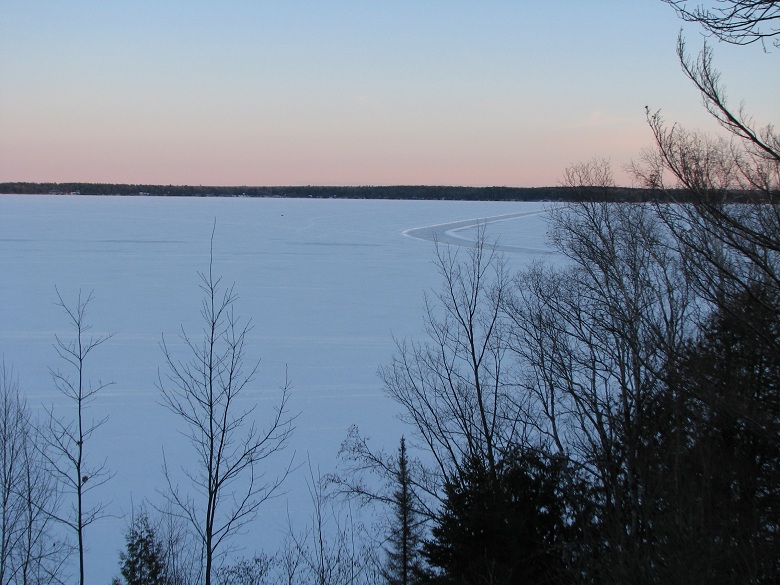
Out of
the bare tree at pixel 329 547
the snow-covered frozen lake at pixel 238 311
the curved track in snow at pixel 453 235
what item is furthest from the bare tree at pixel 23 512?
the curved track in snow at pixel 453 235

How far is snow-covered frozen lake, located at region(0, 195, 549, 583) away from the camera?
31.1 feet

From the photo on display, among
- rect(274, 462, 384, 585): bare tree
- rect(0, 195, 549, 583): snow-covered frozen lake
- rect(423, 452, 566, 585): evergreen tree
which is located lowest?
rect(274, 462, 384, 585): bare tree

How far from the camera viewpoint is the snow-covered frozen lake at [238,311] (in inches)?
373

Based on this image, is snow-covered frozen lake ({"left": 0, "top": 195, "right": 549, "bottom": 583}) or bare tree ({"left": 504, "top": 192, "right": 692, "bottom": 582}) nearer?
bare tree ({"left": 504, "top": 192, "right": 692, "bottom": 582})

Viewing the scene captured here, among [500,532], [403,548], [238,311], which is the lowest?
[403,548]

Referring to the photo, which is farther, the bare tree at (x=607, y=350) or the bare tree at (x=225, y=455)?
the bare tree at (x=607, y=350)

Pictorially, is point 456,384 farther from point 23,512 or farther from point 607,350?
point 23,512

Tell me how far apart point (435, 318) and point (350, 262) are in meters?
10.1

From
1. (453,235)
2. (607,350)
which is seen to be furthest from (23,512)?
(453,235)

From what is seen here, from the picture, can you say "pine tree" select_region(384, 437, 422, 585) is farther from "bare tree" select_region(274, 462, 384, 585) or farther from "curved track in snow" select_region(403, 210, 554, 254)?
"curved track in snow" select_region(403, 210, 554, 254)

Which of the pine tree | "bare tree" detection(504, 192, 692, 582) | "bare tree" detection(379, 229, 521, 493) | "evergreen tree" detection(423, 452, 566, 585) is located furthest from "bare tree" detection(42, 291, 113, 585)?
"bare tree" detection(504, 192, 692, 582)

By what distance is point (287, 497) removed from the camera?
345 inches

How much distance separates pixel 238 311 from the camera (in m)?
17.3

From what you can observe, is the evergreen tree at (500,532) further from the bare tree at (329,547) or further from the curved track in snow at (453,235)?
the curved track in snow at (453,235)
